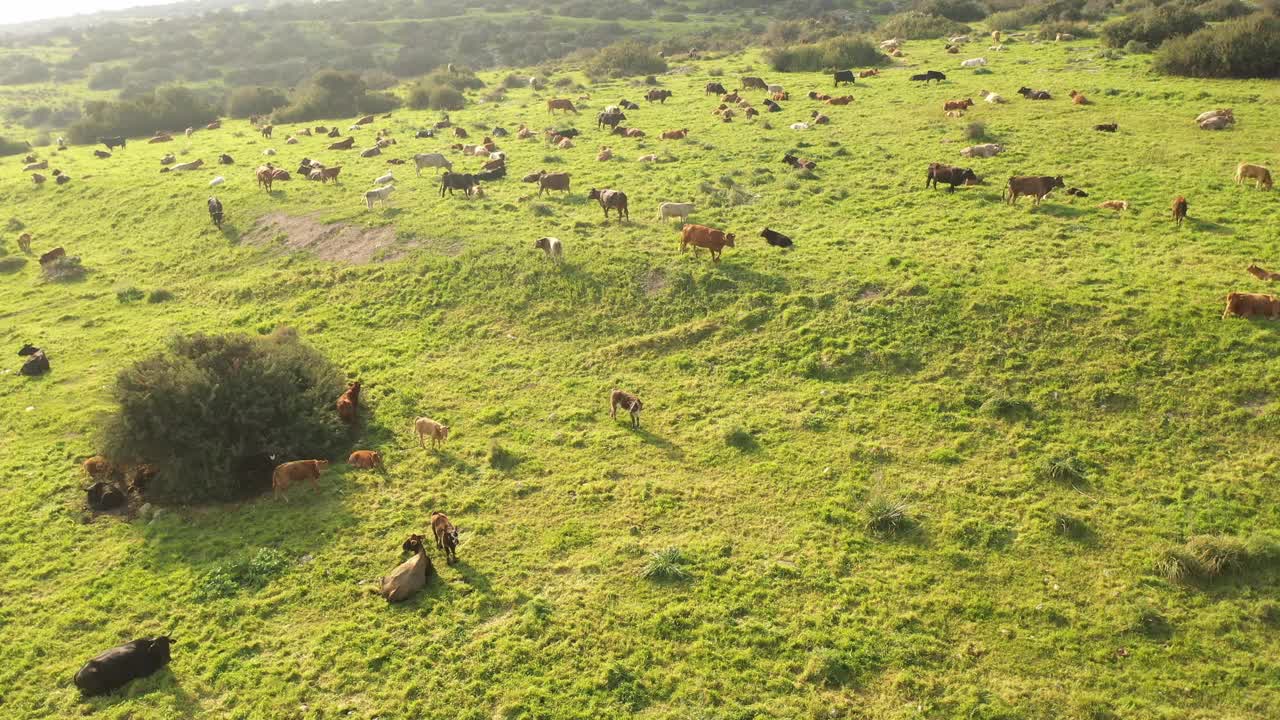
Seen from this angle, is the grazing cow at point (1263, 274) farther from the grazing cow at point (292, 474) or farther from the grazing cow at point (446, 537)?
the grazing cow at point (292, 474)

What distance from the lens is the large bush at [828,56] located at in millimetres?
46375

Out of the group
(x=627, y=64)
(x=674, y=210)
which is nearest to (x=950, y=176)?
(x=674, y=210)

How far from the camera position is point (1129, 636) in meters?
10.0

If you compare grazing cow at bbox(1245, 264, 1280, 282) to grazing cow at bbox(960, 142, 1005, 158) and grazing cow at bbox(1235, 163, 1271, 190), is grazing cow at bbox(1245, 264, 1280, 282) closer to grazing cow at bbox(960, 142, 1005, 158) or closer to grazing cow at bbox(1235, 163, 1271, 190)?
grazing cow at bbox(1235, 163, 1271, 190)

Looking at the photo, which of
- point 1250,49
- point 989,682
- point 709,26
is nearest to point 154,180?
point 989,682

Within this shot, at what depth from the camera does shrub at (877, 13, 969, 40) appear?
53594 millimetres

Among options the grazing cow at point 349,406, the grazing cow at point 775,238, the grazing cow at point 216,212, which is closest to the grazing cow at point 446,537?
the grazing cow at point 349,406

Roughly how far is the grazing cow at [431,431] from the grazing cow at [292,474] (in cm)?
211

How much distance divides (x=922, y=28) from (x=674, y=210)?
4161 cm

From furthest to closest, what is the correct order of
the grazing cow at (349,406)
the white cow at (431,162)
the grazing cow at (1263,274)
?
the white cow at (431,162) < the grazing cow at (349,406) < the grazing cow at (1263,274)

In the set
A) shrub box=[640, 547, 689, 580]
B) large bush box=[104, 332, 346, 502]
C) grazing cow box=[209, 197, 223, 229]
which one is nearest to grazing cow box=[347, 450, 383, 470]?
large bush box=[104, 332, 346, 502]

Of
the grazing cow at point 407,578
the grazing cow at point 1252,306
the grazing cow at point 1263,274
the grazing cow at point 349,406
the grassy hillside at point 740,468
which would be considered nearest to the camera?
the grassy hillside at point 740,468

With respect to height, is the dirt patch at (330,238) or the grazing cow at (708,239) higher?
the grazing cow at (708,239)

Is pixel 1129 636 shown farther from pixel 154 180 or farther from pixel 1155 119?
pixel 154 180
